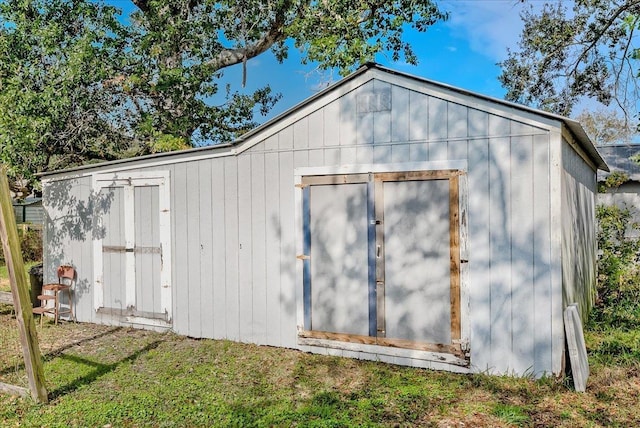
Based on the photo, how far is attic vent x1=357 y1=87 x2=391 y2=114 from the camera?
15.8 ft

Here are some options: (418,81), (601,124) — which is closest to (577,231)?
(418,81)

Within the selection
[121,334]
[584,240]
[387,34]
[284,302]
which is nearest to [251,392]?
[284,302]

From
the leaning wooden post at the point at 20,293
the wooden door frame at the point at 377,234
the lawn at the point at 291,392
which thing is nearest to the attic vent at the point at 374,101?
the wooden door frame at the point at 377,234

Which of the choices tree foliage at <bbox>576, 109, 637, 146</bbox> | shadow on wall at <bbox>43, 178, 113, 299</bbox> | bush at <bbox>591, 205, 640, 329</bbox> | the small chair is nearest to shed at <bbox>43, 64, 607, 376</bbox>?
shadow on wall at <bbox>43, 178, 113, 299</bbox>

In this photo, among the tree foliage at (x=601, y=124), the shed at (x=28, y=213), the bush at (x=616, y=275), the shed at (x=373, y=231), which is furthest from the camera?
the tree foliage at (x=601, y=124)

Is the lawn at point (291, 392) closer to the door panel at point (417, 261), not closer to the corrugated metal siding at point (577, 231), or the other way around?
the door panel at point (417, 261)

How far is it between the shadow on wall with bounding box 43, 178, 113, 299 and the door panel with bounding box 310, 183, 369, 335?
3375 millimetres

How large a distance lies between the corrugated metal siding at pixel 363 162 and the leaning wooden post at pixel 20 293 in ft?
7.12

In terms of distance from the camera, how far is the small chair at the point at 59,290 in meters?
6.63

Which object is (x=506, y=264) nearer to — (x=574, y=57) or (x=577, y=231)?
(x=577, y=231)

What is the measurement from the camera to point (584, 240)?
6410 mm

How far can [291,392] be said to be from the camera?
13.5ft

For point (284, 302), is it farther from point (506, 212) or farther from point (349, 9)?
point (349, 9)

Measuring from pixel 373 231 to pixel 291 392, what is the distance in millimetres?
1824
